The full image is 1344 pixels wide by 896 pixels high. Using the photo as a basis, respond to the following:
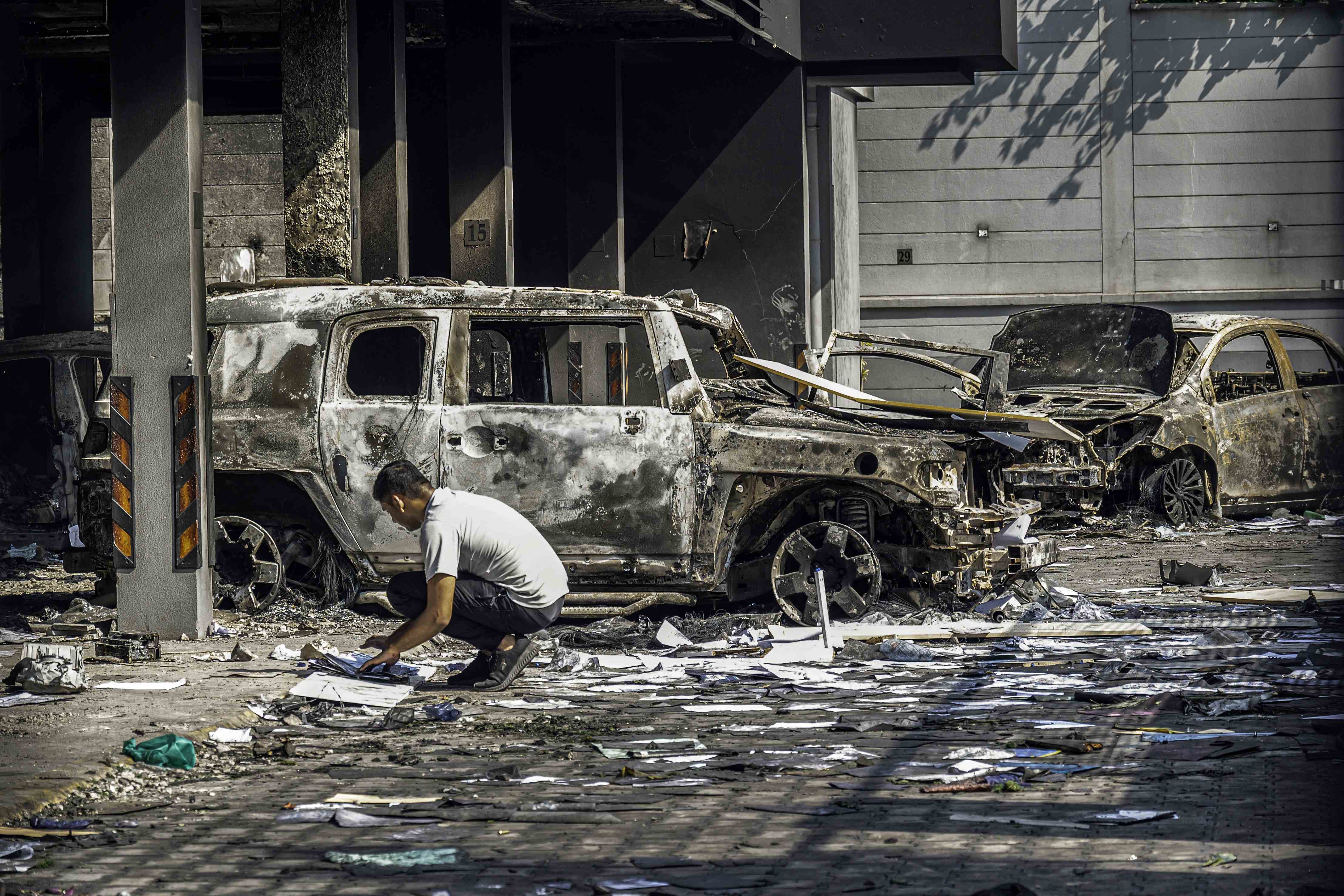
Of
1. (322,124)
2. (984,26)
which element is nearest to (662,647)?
(322,124)

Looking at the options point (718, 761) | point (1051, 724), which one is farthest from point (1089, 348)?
point (718, 761)

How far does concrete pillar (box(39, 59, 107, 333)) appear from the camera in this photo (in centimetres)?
1700

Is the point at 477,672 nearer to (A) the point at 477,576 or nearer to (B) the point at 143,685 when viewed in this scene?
(A) the point at 477,576

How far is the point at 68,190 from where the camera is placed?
17344 millimetres

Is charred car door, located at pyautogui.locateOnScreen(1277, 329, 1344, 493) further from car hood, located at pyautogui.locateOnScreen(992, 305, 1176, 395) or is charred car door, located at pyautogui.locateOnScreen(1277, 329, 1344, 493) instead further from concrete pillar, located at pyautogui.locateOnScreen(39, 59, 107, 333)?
concrete pillar, located at pyautogui.locateOnScreen(39, 59, 107, 333)

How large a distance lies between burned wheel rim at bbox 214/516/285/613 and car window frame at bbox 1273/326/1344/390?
29.5 feet

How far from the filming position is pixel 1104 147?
73.2ft

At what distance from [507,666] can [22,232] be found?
11827mm

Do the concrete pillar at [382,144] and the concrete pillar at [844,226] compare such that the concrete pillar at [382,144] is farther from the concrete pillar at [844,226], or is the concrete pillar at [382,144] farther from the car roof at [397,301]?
the concrete pillar at [844,226]

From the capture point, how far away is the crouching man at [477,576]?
7.35m

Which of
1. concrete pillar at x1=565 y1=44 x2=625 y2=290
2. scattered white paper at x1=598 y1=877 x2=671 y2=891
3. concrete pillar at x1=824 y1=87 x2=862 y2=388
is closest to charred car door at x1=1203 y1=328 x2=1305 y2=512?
concrete pillar at x1=824 y1=87 x2=862 y2=388

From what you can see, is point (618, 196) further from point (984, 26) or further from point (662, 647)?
point (662, 647)

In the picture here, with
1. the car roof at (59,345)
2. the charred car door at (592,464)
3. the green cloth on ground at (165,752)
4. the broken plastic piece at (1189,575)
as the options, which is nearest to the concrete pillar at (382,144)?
the car roof at (59,345)

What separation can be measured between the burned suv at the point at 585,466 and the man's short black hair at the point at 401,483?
1.45 metres
